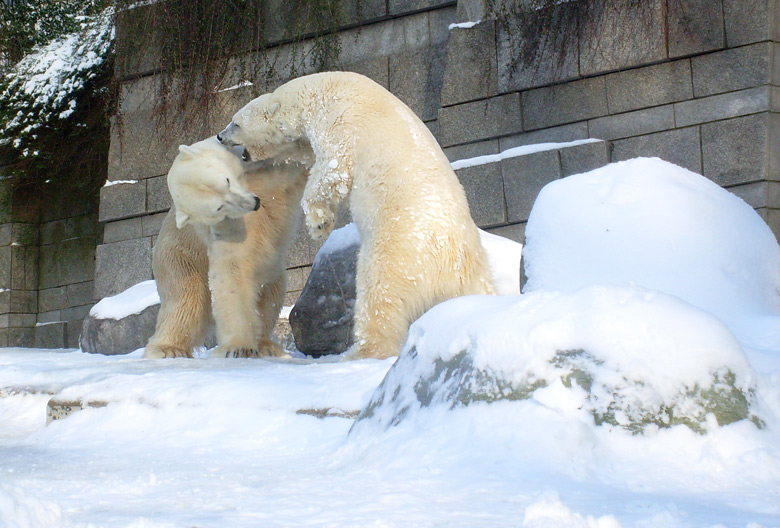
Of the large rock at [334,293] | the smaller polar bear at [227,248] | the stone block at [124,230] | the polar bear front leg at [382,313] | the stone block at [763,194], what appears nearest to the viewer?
the polar bear front leg at [382,313]

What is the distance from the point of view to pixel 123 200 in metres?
7.96

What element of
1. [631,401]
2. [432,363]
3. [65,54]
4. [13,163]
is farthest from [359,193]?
[13,163]

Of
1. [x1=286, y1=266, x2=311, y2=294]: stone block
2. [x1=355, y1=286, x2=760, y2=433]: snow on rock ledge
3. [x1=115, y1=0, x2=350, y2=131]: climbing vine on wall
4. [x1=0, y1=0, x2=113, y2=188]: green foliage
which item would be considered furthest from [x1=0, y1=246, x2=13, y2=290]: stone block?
[x1=355, y1=286, x2=760, y2=433]: snow on rock ledge

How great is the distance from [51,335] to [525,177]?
602 centimetres

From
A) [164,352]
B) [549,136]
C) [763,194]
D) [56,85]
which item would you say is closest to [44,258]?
[56,85]

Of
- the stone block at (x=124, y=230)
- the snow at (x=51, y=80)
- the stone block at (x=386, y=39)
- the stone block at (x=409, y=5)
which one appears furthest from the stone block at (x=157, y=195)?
the stone block at (x=409, y=5)

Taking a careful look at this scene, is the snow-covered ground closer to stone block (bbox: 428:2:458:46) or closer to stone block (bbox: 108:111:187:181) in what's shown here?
stone block (bbox: 428:2:458:46)

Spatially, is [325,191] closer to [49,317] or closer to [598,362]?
[598,362]

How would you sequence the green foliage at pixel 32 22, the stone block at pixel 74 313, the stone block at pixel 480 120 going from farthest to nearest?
the stone block at pixel 74 313, the green foliage at pixel 32 22, the stone block at pixel 480 120

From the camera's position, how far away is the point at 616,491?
156cm

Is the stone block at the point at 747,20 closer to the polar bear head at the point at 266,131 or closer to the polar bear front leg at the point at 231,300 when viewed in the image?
the polar bear head at the point at 266,131

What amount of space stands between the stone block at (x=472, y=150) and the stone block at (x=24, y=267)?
228 inches

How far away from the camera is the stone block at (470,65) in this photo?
20.9 feet

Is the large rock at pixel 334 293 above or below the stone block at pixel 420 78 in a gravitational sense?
below
